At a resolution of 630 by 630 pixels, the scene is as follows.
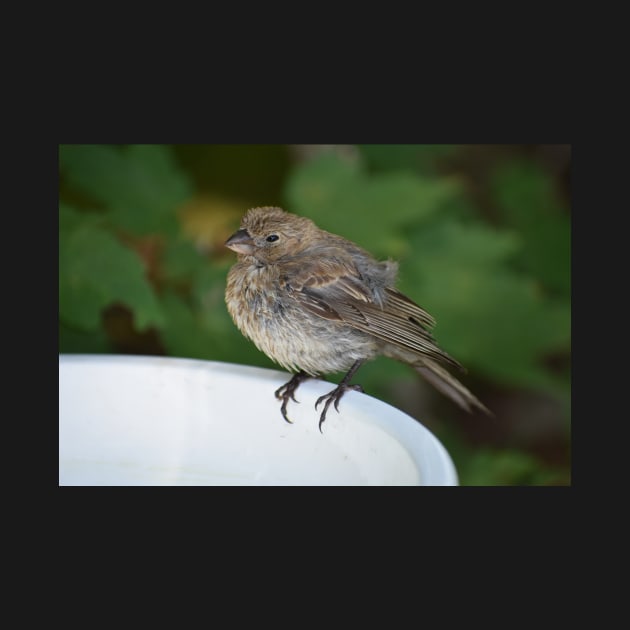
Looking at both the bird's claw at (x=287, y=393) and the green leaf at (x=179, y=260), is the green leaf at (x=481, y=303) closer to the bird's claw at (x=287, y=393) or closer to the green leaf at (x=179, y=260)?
the green leaf at (x=179, y=260)

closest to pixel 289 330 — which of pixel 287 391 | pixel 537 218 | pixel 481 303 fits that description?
pixel 287 391

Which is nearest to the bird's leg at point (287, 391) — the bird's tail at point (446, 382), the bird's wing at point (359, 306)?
the bird's wing at point (359, 306)

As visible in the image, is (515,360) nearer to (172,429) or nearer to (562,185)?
(562,185)

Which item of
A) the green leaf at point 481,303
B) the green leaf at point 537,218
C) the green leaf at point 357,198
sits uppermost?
the green leaf at point 537,218

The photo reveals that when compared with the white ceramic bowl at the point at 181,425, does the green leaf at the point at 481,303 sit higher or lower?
higher

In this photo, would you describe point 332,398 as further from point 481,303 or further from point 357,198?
point 481,303

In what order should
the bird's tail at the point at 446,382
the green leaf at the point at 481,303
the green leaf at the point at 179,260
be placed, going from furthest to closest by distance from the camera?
the green leaf at the point at 481,303 < the green leaf at the point at 179,260 < the bird's tail at the point at 446,382

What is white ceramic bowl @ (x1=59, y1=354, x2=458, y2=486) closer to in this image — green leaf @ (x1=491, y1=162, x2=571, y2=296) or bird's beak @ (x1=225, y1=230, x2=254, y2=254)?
bird's beak @ (x1=225, y1=230, x2=254, y2=254)
